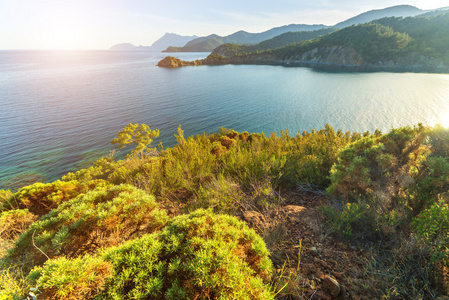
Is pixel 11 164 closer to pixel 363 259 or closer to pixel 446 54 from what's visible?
pixel 363 259

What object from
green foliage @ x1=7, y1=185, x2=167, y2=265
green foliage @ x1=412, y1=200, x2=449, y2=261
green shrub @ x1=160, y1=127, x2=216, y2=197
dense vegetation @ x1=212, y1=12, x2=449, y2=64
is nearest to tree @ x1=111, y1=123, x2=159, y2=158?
green shrub @ x1=160, y1=127, x2=216, y2=197

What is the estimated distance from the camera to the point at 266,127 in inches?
964

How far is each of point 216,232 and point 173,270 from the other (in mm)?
728

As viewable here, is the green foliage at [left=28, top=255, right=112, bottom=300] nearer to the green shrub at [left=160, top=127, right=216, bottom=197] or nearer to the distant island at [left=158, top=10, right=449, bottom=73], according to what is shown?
the green shrub at [left=160, top=127, right=216, bottom=197]

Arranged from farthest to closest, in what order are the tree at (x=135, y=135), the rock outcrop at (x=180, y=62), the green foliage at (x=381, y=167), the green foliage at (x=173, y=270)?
the rock outcrop at (x=180, y=62) → the tree at (x=135, y=135) → the green foliage at (x=381, y=167) → the green foliage at (x=173, y=270)

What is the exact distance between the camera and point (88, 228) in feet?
10.6

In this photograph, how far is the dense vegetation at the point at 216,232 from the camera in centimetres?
208

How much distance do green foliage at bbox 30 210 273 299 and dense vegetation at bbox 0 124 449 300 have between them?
0.01 meters

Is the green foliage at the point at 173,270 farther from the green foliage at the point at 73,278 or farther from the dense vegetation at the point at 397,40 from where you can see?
the dense vegetation at the point at 397,40

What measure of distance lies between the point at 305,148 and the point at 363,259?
556 centimetres

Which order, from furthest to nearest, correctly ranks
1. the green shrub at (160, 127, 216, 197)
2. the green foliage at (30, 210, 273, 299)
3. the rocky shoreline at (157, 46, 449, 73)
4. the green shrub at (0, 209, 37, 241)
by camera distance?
the rocky shoreline at (157, 46, 449, 73) < the green shrub at (160, 127, 216, 197) < the green shrub at (0, 209, 37, 241) < the green foliage at (30, 210, 273, 299)

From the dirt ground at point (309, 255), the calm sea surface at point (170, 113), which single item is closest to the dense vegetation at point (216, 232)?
the dirt ground at point (309, 255)

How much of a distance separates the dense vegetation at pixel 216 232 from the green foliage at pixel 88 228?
18 millimetres

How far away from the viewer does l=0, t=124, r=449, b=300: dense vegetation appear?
2.08 meters
